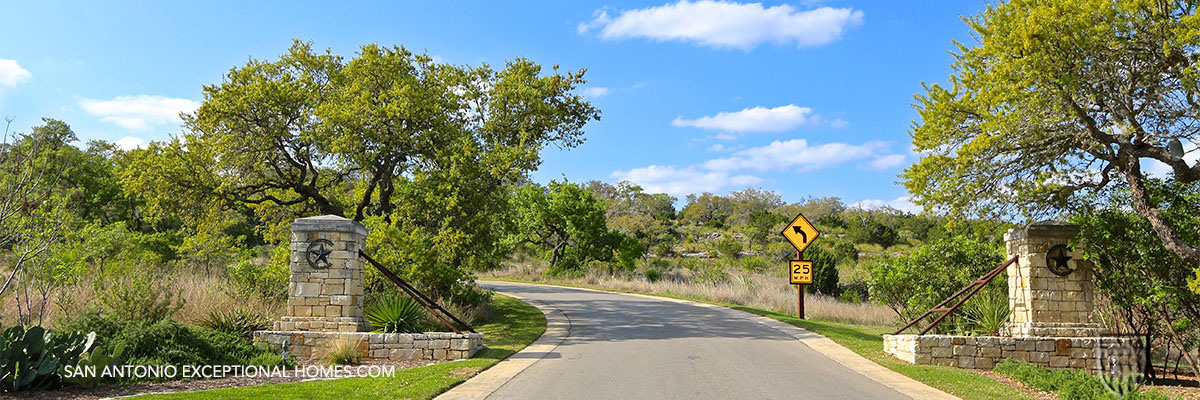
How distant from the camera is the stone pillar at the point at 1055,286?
1207 centimetres

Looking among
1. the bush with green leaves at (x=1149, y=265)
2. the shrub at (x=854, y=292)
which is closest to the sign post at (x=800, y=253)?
the bush with green leaves at (x=1149, y=265)

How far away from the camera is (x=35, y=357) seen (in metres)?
8.45

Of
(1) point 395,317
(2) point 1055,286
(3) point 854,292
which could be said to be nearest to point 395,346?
(1) point 395,317

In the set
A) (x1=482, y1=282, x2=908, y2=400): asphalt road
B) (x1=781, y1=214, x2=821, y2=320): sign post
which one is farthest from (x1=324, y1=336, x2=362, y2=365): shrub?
(x1=781, y1=214, x2=821, y2=320): sign post

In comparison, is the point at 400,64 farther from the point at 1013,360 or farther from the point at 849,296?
the point at 849,296

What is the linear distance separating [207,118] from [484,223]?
23.8 feet

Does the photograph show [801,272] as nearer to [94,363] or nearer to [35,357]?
[94,363]

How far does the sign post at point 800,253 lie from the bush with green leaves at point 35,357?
15956 millimetres

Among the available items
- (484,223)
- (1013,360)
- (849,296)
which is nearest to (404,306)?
(484,223)

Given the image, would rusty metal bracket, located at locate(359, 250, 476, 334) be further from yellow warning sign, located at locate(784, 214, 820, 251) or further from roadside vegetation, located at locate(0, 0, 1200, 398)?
yellow warning sign, located at locate(784, 214, 820, 251)

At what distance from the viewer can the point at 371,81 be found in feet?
62.0

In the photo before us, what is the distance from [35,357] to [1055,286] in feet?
49.3

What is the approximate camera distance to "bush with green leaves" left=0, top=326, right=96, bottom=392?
315 inches

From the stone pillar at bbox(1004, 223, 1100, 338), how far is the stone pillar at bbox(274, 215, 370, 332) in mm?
11682
